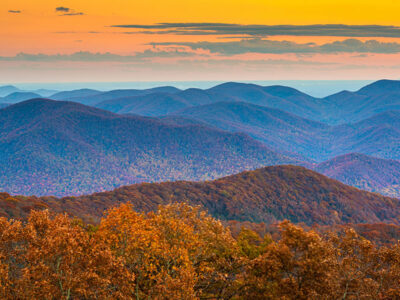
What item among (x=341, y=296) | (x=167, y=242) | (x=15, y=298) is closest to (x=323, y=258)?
(x=341, y=296)

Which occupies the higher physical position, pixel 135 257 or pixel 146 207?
pixel 135 257

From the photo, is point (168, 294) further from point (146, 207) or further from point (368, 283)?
point (146, 207)

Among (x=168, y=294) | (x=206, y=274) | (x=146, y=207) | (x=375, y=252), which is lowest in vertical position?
(x=146, y=207)

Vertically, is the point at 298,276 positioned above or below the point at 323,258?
below

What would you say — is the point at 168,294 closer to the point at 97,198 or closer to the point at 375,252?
the point at 375,252

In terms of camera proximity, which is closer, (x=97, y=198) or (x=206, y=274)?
(x=206, y=274)

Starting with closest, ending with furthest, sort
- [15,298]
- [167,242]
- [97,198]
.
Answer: [15,298]
[167,242]
[97,198]

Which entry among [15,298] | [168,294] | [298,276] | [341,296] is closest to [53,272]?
[15,298]

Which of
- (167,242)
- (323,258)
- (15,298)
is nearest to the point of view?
(15,298)

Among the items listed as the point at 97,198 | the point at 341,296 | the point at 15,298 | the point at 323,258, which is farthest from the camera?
the point at 97,198
